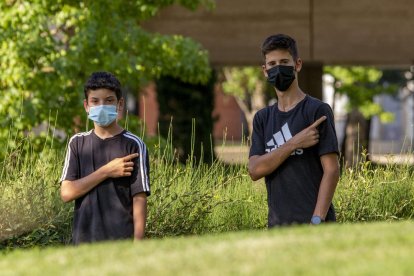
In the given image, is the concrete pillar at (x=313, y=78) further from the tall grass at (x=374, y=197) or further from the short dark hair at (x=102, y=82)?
the short dark hair at (x=102, y=82)

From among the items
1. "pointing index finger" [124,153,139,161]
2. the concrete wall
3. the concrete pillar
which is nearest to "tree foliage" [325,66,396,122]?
the concrete pillar

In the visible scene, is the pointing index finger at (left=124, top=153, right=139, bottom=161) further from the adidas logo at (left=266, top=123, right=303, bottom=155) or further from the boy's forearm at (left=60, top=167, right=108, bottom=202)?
the adidas logo at (left=266, top=123, right=303, bottom=155)

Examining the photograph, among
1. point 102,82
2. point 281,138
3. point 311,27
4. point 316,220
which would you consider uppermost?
point 311,27

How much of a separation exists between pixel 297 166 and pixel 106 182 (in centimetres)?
100

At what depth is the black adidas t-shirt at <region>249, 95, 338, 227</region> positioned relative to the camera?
234 inches

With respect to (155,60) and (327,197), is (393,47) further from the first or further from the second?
(327,197)

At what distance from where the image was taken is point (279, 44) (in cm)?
623

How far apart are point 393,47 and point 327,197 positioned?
59.4 feet

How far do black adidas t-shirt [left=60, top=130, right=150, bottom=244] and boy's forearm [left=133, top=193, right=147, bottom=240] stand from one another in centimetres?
3

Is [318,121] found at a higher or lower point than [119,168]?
higher

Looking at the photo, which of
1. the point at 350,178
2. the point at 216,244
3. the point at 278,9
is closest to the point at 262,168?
Result: the point at 216,244

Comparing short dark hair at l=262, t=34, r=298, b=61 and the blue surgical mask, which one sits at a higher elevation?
short dark hair at l=262, t=34, r=298, b=61

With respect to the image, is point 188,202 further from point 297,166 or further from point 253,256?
point 253,256

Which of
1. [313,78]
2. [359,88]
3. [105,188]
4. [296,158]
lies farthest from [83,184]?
[359,88]
